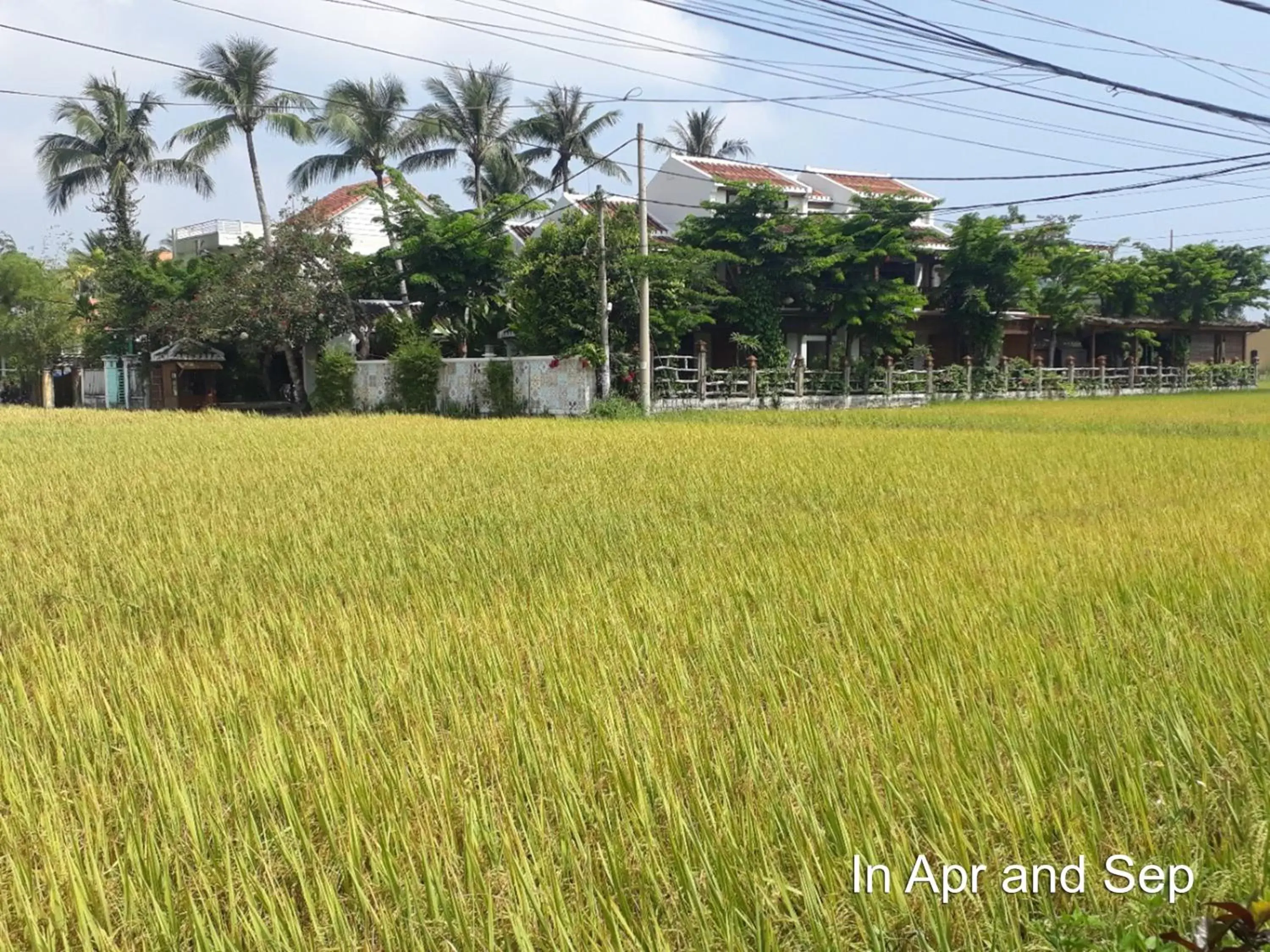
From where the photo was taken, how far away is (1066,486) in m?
8.12

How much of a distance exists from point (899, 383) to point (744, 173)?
8075 millimetres

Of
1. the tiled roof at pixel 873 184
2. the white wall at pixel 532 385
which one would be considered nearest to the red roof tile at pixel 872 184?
the tiled roof at pixel 873 184

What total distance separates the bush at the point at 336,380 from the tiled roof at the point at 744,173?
10830 millimetres

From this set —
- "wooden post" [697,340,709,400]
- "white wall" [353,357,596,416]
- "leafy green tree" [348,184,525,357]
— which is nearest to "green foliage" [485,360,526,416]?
"white wall" [353,357,596,416]

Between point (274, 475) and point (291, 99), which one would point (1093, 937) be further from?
point (291, 99)

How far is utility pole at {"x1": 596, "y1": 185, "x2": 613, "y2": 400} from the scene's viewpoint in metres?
18.4

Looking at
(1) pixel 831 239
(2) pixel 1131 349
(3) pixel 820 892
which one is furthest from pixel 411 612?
(2) pixel 1131 349

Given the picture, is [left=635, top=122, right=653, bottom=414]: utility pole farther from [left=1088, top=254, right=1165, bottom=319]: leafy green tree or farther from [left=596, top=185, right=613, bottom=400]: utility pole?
[left=1088, top=254, right=1165, bottom=319]: leafy green tree

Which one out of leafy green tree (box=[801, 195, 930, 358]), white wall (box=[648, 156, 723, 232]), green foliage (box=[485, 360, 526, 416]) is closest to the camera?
green foliage (box=[485, 360, 526, 416])

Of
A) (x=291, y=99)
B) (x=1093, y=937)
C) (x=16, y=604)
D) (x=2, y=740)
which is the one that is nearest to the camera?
(x=1093, y=937)

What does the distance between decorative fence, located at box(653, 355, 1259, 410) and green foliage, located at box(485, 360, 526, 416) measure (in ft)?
9.32

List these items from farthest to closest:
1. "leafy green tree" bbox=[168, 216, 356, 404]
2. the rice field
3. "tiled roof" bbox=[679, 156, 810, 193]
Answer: "tiled roof" bbox=[679, 156, 810, 193] → "leafy green tree" bbox=[168, 216, 356, 404] → the rice field

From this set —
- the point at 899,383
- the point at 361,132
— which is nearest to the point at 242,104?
the point at 361,132

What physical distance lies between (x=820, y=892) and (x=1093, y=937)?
48cm
